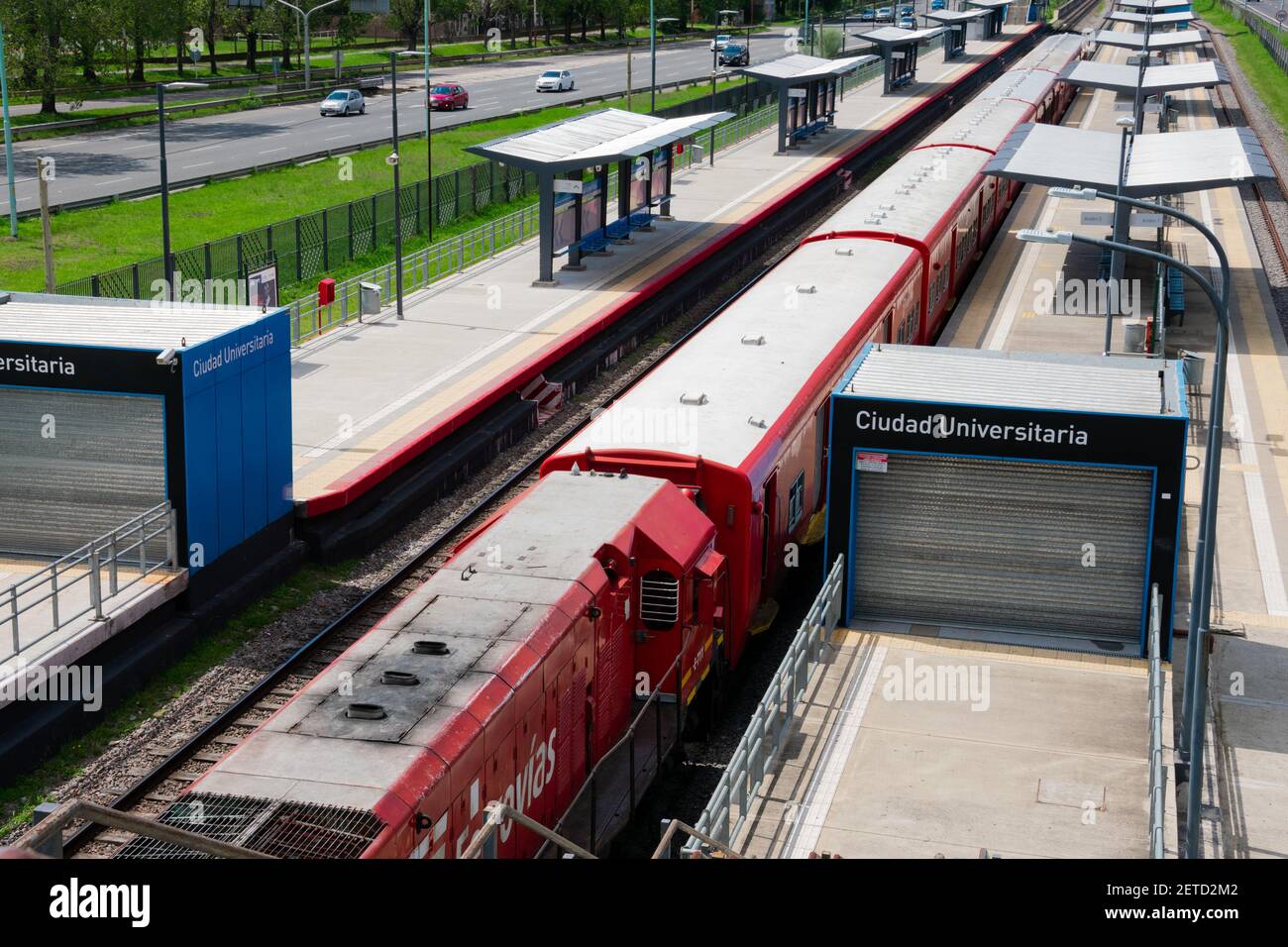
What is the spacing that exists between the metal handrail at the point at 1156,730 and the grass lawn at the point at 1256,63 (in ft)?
212

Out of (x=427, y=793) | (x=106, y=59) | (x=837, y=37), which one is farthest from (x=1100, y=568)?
(x=837, y=37)

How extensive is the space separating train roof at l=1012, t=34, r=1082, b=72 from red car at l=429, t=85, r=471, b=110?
27433 mm

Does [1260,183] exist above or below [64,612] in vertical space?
above

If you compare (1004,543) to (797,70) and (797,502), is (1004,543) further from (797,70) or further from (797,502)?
(797,70)

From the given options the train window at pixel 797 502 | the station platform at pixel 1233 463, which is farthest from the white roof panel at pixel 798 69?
the train window at pixel 797 502

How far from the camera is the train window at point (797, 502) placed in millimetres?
20688

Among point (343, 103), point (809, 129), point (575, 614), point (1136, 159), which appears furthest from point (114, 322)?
point (343, 103)

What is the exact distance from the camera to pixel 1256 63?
4333 inches

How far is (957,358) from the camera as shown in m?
19.8

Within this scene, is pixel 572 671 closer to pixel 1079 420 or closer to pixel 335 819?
pixel 335 819

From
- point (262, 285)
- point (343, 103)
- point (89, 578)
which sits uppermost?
point (343, 103)

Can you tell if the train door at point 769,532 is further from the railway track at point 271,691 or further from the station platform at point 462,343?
the station platform at point 462,343

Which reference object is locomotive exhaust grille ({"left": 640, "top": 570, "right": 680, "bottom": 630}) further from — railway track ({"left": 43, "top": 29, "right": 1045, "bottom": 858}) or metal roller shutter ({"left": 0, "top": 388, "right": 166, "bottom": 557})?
metal roller shutter ({"left": 0, "top": 388, "right": 166, "bottom": 557})

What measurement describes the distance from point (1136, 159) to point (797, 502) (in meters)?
25.7
